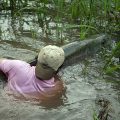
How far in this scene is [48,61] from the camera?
13.8ft

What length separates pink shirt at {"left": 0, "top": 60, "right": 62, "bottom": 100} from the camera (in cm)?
434

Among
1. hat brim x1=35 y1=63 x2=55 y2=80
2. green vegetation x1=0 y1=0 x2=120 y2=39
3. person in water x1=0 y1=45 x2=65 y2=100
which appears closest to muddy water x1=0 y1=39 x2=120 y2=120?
person in water x1=0 y1=45 x2=65 y2=100

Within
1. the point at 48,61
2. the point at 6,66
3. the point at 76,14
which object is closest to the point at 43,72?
the point at 48,61

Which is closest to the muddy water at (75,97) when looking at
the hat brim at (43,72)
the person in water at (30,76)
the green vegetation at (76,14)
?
the person in water at (30,76)

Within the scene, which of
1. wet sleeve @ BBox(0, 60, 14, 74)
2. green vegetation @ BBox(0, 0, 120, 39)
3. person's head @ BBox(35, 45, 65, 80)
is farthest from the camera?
green vegetation @ BBox(0, 0, 120, 39)

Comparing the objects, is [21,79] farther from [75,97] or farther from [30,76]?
[75,97]

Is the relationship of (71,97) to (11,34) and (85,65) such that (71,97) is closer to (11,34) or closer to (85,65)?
(85,65)

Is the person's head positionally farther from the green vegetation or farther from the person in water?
the green vegetation

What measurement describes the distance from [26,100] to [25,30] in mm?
2369

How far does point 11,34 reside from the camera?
6.35 meters

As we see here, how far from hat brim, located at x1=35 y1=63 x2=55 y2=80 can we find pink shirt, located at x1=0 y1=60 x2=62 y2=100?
6 centimetres

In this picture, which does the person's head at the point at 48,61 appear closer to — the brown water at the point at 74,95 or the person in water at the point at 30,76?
the person in water at the point at 30,76

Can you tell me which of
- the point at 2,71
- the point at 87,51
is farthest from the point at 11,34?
the point at 2,71

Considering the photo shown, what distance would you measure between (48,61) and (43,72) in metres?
0.14
